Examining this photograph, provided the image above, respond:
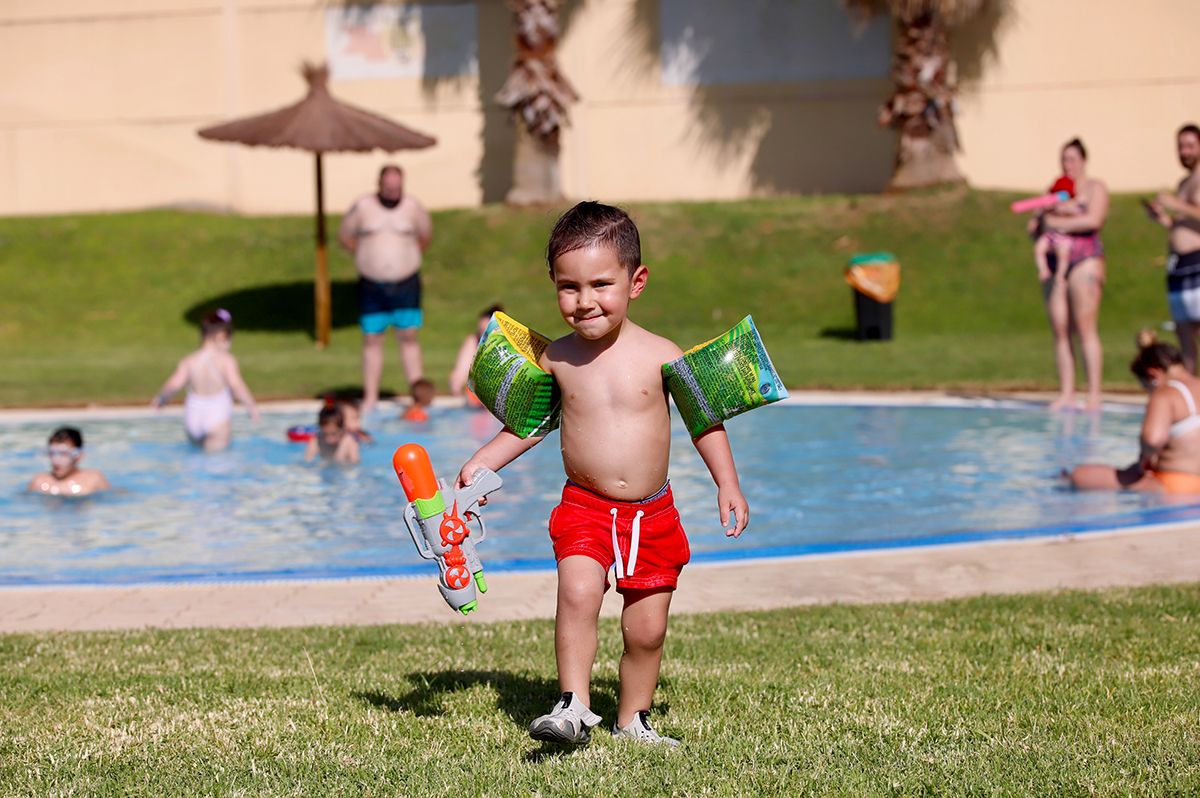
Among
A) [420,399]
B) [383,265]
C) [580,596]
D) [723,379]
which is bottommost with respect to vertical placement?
[420,399]

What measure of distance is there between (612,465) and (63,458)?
7775 millimetres

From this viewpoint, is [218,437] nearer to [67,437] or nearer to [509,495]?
[67,437]

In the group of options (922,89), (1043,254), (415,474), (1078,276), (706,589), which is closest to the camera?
(415,474)

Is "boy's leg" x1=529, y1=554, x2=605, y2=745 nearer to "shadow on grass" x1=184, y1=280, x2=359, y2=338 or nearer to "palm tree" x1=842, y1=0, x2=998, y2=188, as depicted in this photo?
"shadow on grass" x1=184, y1=280, x2=359, y2=338

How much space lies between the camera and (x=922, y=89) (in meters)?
25.8

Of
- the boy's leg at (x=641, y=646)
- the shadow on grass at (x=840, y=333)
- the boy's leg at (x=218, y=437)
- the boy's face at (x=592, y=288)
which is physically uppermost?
the boy's face at (x=592, y=288)

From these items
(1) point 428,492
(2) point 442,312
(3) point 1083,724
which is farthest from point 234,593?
(2) point 442,312

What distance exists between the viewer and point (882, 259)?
67.9 ft

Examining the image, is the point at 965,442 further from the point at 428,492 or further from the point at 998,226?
the point at 998,226

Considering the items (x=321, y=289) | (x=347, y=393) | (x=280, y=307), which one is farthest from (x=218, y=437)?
(x=280, y=307)

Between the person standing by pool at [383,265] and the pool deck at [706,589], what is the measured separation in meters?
7.79

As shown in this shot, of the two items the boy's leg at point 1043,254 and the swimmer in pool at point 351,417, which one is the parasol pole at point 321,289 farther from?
the boy's leg at point 1043,254

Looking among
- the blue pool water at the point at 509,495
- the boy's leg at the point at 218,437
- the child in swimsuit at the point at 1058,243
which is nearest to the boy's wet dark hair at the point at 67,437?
the blue pool water at the point at 509,495

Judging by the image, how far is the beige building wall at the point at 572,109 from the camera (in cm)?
2738
